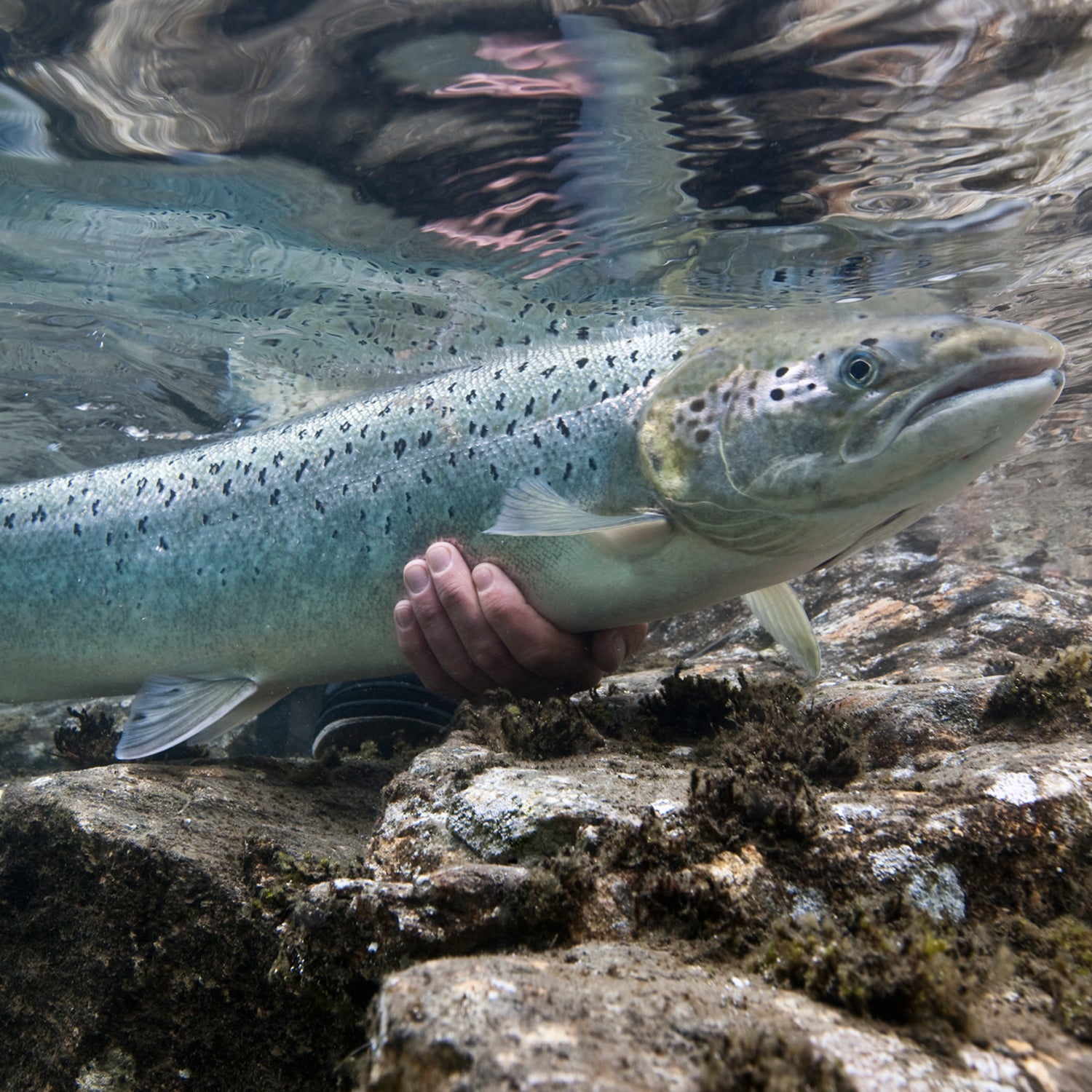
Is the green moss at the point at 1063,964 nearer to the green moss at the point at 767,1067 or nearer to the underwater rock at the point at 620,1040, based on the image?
the underwater rock at the point at 620,1040

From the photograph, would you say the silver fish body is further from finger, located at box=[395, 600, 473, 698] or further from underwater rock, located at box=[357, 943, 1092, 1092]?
underwater rock, located at box=[357, 943, 1092, 1092]

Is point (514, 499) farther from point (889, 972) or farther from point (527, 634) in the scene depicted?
point (889, 972)

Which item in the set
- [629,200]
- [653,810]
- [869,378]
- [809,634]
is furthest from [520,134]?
[653,810]

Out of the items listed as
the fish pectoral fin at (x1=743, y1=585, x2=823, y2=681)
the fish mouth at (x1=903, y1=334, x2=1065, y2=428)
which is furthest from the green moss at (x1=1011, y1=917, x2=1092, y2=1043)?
the fish pectoral fin at (x1=743, y1=585, x2=823, y2=681)

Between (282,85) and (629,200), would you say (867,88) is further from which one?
(282,85)

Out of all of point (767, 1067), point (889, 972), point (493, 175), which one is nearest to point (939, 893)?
point (889, 972)

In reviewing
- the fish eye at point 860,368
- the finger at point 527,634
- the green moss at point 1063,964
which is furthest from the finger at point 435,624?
the green moss at point 1063,964

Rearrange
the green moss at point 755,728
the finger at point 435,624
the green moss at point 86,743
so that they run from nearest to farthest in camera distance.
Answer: the green moss at point 755,728 < the finger at point 435,624 < the green moss at point 86,743
